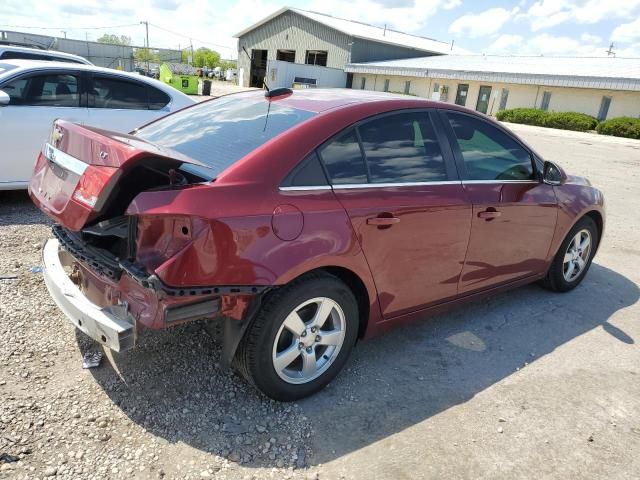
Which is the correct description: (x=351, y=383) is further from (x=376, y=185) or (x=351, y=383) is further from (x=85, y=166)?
(x=85, y=166)

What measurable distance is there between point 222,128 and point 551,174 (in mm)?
2651

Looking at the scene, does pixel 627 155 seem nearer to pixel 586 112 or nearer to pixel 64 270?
pixel 586 112

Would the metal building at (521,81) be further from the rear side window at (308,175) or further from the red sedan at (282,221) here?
the rear side window at (308,175)

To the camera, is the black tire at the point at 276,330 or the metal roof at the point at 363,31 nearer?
the black tire at the point at 276,330

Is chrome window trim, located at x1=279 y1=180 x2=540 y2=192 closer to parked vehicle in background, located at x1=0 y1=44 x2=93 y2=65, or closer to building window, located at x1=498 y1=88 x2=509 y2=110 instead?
parked vehicle in background, located at x1=0 y1=44 x2=93 y2=65

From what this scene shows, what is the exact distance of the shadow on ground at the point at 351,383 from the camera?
105 inches

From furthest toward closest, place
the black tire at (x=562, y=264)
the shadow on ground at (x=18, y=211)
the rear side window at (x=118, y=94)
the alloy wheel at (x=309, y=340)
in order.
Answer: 1. the rear side window at (x=118, y=94)
2. the shadow on ground at (x=18, y=211)
3. the black tire at (x=562, y=264)
4. the alloy wheel at (x=309, y=340)

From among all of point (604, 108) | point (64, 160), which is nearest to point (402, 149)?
point (64, 160)

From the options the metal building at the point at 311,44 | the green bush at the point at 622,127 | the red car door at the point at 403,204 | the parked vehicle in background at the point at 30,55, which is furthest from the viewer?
the metal building at the point at 311,44

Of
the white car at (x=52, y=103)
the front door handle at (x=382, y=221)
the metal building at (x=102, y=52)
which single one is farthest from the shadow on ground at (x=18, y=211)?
the metal building at (x=102, y=52)

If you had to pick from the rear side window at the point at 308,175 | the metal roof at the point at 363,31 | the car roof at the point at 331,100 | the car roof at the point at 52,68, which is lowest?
the rear side window at the point at 308,175

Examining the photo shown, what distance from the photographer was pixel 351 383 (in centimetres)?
314

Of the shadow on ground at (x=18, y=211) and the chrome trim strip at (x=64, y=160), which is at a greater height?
the chrome trim strip at (x=64, y=160)

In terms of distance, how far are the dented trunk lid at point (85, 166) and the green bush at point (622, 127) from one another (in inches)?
1133
